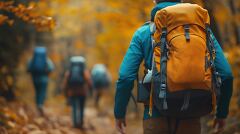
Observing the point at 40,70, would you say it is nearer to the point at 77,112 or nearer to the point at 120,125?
the point at 77,112

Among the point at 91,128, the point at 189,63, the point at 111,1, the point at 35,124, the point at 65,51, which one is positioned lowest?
the point at 65,51

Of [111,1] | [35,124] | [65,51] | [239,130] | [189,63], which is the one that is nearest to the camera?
[189,63]

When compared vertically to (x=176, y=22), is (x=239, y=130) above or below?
below

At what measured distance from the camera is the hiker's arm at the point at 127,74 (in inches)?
173

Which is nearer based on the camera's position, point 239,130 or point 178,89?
point 178,89

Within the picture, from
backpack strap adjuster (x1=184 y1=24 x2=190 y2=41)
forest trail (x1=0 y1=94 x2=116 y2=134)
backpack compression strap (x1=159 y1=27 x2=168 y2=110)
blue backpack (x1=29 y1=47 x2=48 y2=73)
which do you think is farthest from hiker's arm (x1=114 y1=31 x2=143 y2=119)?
blue backpack (x1=29 y1=47 x2=48 y2=73)

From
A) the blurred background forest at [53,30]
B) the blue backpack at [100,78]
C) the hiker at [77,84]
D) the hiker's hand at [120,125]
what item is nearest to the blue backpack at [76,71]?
the hiker at [77,84]

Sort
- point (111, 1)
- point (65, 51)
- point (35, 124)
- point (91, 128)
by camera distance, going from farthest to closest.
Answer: point (65, 51), point (111, 1), point (91, 128), point (35, 124)

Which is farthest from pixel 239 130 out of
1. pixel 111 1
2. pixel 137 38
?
pixel 111 1

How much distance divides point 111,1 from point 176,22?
40.0ft

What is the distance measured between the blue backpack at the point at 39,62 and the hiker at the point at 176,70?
9.23 metres

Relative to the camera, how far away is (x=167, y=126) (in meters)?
4.30

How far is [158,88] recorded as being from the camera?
4094 mm

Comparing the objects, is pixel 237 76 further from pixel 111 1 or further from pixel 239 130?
pixel 111 1
